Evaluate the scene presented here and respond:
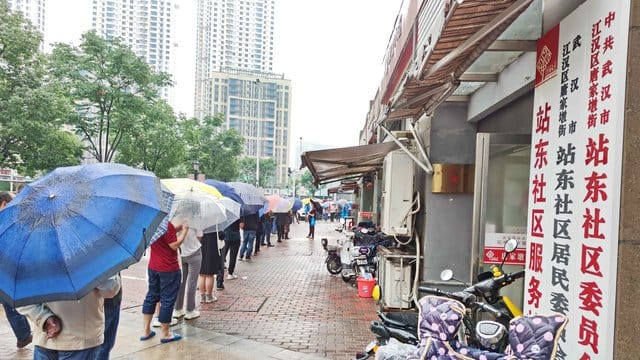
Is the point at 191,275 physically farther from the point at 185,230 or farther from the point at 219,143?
the point at 219,143

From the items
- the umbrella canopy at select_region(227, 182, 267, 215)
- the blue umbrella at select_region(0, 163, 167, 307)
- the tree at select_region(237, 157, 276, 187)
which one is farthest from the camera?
the tree at select_region(237, 157, 276, 187)

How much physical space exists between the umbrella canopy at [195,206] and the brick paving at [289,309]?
151cm

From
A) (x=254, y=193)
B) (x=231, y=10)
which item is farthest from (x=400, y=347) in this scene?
(x=231, y=10)

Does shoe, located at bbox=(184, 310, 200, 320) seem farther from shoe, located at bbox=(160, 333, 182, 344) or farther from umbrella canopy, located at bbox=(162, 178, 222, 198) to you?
umbrella canopy, located at bbox=(162, 178, 222, 198)

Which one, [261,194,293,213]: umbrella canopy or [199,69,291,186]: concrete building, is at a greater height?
[199,69,291,186]: concrete building

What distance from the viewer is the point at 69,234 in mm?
2514

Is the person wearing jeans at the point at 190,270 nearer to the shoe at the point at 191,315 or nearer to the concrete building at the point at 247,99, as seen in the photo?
the shoe at the point at 191,315

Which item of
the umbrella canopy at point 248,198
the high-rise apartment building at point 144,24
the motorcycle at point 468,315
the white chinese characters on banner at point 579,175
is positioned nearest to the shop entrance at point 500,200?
the motorcycle at point 468,315

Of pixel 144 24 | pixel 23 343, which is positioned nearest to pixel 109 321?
pixel 23 343

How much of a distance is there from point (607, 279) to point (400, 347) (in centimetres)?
139

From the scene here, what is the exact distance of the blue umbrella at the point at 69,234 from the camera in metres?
2.44

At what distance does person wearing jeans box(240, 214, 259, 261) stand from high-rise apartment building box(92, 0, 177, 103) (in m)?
17.1

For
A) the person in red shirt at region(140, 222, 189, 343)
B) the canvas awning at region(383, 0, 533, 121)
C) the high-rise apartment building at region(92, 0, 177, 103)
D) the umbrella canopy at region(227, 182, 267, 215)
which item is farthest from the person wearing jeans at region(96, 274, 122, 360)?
the high-rise apartment building at region(92, 0, 177, 103)

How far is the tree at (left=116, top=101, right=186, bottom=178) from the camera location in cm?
1880
